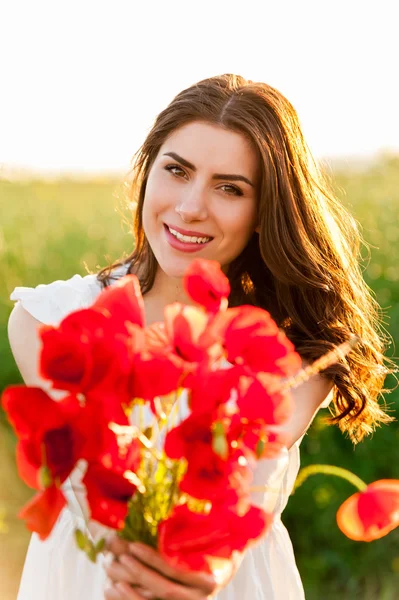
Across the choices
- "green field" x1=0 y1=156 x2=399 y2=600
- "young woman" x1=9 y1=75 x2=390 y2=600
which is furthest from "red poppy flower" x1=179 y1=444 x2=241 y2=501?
"green field" x1=0 y1=156 x2=399 y2=600

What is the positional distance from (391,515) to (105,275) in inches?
59.0

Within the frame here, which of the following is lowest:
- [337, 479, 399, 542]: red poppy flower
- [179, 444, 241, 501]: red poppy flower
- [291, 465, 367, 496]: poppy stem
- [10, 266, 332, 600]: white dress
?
[10, 266, 332, 600]: white dress

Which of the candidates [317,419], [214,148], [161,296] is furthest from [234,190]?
[317,419]

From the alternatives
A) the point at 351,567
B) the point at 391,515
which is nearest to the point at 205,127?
the point at 391,515

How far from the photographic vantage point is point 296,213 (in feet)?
7.82

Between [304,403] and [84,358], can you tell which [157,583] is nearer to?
[84,358]

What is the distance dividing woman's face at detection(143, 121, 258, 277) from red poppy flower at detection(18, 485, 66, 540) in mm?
1218

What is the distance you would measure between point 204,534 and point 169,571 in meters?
0.16

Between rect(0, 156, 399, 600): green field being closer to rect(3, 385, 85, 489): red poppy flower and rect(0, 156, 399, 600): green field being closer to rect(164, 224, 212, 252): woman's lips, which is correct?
rect(164, 224, 212, 252): woman's lips

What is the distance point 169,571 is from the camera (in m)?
1.06

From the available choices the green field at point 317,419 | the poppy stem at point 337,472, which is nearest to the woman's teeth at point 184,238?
the green field at point 317,419

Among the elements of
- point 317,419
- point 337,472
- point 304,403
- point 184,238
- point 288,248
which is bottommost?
point 317,419

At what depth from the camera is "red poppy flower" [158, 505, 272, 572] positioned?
929 mm

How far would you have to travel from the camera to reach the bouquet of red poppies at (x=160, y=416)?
0.91 m
